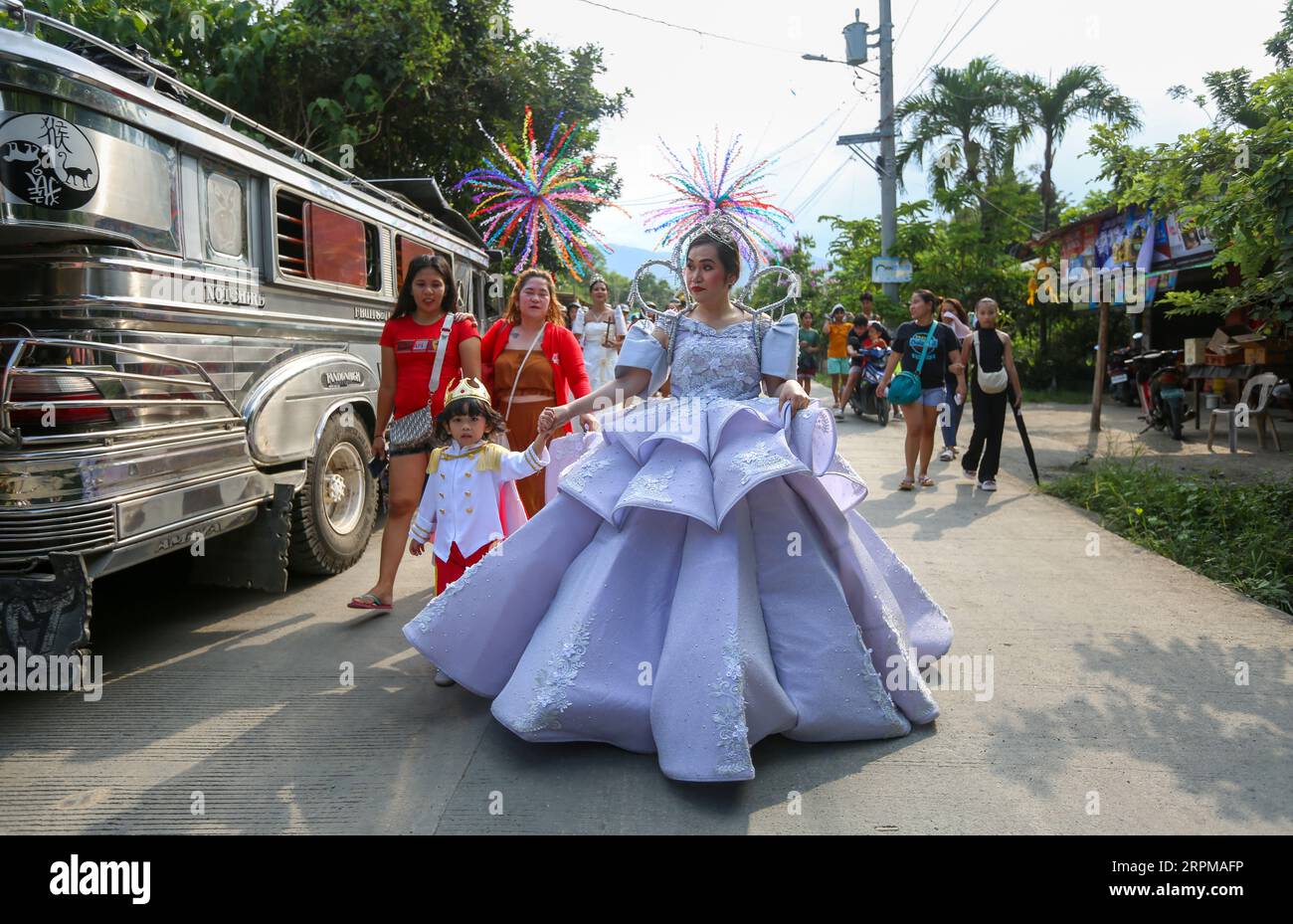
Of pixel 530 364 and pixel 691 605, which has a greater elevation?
pixel 530 364

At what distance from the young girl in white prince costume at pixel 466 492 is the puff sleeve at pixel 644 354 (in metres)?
0.57

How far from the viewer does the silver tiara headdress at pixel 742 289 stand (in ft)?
13.9

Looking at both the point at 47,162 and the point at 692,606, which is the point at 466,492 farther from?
the point at 47,162

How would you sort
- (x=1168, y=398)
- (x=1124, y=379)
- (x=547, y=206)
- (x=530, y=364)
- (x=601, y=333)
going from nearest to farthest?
(x=530, y=364), (x=547, y=206), (x=601, y=333), (x=1168, y=398), (x=1124, y=379)

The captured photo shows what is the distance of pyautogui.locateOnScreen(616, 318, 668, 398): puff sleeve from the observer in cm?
432

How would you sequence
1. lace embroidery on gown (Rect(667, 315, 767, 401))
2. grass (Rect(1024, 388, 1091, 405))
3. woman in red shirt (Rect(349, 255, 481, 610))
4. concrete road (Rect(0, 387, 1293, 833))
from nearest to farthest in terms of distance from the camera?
concrete road (Rect(0, 387, 1293, 833)) < lace embroidery on gown (Rect(667, 315, 767, 401)) < woman in red shirt (Rect(349, 255, 481, 610)) < grass (Rect(1024, 388, 1091, 405))

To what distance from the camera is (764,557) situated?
3707 millimetres

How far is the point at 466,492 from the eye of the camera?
454cm

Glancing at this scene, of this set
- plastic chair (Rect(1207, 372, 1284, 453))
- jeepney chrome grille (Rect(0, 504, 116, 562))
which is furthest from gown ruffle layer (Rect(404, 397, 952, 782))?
plastic chair (Rect(1207, 372, 1284, 453))

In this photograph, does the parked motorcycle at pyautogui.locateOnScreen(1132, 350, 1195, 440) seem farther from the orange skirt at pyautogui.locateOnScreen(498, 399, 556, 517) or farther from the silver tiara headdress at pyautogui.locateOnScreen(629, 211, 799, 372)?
the orange skirt at pyautogui.locateOnScreen(498, 399, 556, 517)

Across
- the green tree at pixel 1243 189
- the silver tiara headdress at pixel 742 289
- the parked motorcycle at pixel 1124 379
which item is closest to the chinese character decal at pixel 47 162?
the silver tiara headdress at pixel 742 289

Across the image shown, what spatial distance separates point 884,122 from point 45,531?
58.9ft

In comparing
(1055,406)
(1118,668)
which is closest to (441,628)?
(1118,668)

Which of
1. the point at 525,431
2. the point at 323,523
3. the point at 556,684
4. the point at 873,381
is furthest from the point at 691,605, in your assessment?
the point at 873,381
